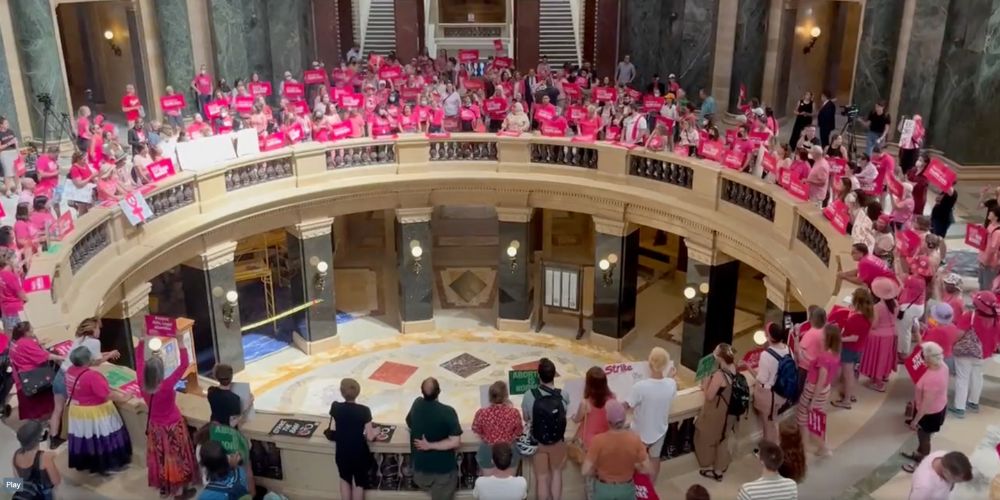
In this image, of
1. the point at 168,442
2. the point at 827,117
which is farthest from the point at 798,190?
the point at 168,442

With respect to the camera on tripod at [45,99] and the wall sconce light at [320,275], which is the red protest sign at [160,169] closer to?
the wall sconce light at [320,275]

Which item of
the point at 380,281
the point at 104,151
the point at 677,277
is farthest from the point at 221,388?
the point at 677,277

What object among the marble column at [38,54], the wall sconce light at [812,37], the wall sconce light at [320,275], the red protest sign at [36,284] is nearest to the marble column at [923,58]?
the wall sconce light at [812,37]

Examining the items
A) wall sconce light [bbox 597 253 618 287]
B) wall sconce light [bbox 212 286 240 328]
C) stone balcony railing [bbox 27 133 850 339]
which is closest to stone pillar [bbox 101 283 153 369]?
stone balcony railing [bbox 27 133 850 339]

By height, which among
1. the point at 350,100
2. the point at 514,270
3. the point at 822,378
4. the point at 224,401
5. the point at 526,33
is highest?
the point at 526,33

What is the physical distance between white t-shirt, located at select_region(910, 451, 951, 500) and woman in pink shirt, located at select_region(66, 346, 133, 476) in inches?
283

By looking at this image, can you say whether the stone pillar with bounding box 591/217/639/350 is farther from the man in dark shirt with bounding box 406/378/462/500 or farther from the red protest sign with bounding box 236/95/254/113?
the man in dark shirt with bounding box 406/378/462/500

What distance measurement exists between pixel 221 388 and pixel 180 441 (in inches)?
28.2

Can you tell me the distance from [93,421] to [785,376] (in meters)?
6.60

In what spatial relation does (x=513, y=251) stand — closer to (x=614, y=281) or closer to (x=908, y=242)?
(x=614, y=281)

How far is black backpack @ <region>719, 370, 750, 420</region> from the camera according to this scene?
881 cm

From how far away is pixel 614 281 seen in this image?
21266 mm

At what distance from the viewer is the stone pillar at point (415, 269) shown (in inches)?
846

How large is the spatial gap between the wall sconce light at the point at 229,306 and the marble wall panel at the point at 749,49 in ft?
44.9
